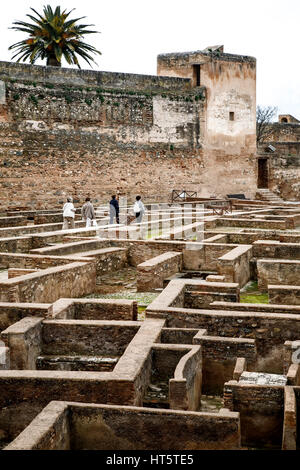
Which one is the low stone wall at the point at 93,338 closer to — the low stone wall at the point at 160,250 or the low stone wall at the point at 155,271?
the low stone wall at the point at 155,271

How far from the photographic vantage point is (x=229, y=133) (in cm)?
2556

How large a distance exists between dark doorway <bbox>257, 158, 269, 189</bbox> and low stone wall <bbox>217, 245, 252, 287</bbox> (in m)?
18.3

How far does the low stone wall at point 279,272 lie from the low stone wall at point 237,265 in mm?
390

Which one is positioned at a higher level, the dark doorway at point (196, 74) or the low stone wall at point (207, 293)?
the dark doorway at point (196, 74)

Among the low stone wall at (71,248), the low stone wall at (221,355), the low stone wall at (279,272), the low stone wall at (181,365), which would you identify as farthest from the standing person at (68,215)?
the low stone wall at (181,365)

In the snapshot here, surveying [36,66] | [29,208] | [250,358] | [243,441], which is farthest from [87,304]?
[36,66]

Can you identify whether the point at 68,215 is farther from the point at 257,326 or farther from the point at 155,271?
the point at 257,326

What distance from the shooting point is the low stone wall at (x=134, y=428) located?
4.72 metres

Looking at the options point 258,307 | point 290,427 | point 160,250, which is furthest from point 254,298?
point 290,427

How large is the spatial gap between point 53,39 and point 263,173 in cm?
1215

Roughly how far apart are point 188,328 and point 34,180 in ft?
48.3

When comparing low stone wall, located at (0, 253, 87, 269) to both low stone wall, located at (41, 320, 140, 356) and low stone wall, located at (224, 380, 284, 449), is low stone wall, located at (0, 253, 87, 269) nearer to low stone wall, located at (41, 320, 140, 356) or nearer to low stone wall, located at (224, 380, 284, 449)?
low stone wall, located at (41, 320, 140, 356)

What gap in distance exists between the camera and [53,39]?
23.6 m

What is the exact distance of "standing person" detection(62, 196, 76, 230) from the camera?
14883mm
